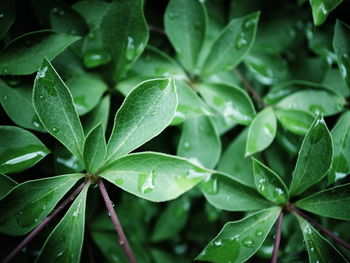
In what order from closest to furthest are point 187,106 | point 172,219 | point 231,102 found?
point 187,106
point 231,102
point 172,219

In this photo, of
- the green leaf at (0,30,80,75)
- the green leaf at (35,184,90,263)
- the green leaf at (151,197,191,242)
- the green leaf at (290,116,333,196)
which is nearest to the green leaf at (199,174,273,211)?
the green leaf at (290,116,333,196)

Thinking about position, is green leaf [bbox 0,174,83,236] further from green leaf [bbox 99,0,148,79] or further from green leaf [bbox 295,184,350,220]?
green leaf [bbox 295,184,350,220]

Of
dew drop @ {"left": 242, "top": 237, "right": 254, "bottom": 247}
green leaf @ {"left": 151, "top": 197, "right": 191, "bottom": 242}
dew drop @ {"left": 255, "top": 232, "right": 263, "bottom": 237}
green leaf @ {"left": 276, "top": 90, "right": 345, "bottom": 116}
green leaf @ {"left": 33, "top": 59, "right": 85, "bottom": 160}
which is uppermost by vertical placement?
green leaf @ {"left": 33, "top": 59, "right": 85, "bottom": 160}

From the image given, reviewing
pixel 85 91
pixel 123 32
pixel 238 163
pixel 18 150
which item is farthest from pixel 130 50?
pixel 238 163

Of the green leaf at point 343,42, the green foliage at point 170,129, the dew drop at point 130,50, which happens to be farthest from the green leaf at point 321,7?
the dew drop at point 130,50

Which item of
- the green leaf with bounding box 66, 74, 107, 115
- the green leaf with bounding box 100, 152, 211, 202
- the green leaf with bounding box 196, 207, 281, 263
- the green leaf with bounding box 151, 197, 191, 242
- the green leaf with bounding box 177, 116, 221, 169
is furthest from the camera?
the green leaf with bounding box 151, 197, 191, 242

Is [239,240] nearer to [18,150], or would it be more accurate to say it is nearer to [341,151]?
[341,151]

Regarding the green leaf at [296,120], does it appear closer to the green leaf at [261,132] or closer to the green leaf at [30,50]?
the green leaf at [261,132]

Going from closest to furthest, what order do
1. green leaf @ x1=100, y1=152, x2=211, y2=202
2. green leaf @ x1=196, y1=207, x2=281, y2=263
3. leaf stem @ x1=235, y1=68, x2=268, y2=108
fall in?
green leaf @ x1=100, y1=152, x2=211, y2=202, green leaf @ x1=196, y1=207, x2=281, y2=263, leaf stem @ x1=235, y1=68, x2=268, y2=108
